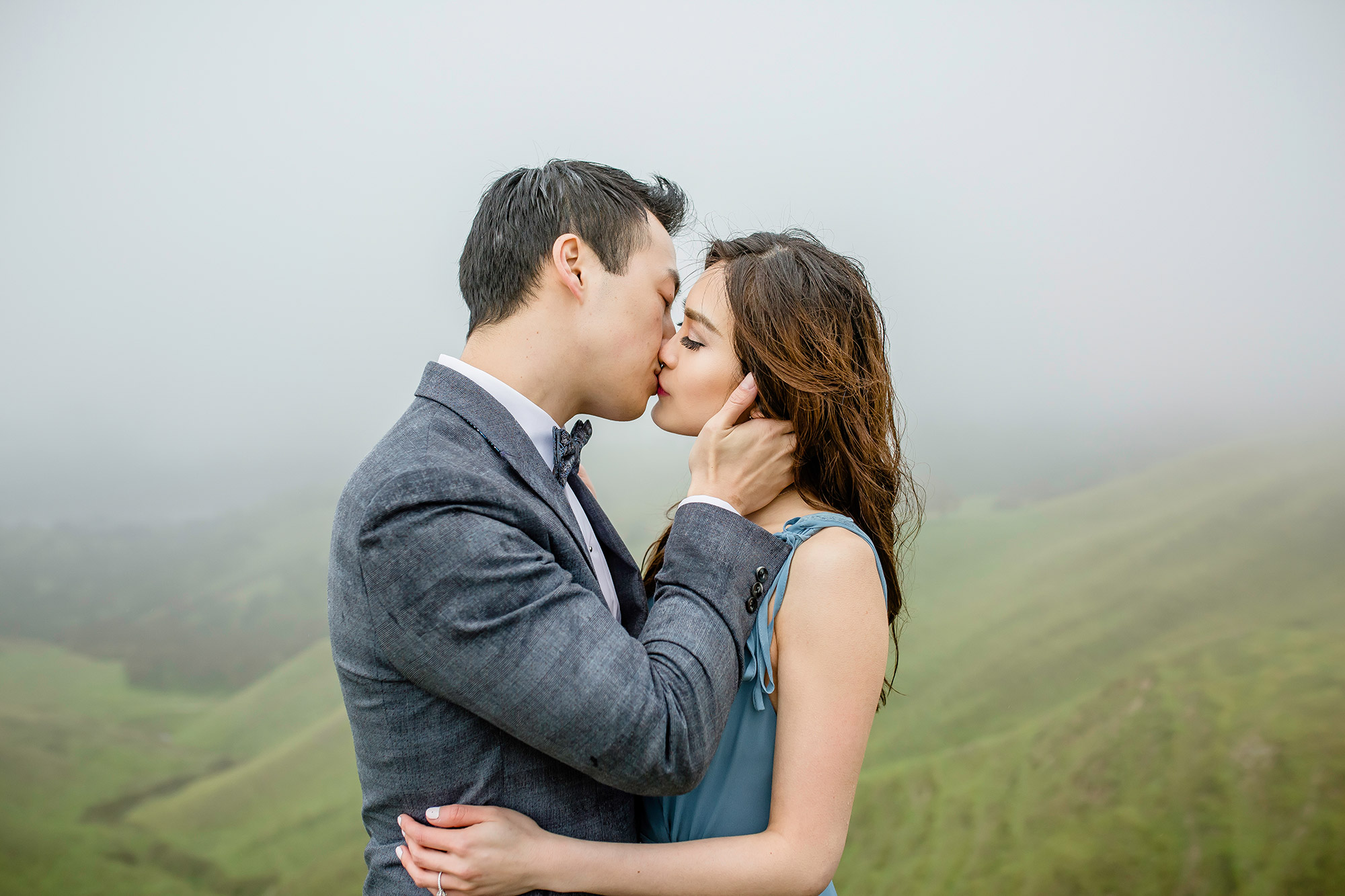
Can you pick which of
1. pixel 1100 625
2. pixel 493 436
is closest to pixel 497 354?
pixel 493 436

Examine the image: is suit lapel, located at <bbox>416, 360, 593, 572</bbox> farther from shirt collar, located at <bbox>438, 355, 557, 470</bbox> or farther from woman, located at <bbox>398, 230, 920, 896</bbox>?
woman, located at <bbox>398, 230, 920, 896</bbox>

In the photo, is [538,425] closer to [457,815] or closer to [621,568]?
[621,568]

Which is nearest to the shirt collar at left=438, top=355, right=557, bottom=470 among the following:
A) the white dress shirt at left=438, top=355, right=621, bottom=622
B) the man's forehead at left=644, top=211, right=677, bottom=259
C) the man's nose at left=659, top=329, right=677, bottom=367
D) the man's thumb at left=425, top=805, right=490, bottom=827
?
the white dress shirt at left=438, top=355, right=621, bottom=622

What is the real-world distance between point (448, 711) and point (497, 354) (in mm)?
553

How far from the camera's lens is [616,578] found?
57.3 inches

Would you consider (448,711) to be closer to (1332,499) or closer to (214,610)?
(214,610)

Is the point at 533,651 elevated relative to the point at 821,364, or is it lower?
lower

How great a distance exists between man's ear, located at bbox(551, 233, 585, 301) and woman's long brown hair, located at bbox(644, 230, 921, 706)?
10.4 inches

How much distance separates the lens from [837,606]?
1.29 meters

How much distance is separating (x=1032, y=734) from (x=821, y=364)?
2.02 metres

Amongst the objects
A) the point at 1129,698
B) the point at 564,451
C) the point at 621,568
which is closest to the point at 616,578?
the point at 621,568

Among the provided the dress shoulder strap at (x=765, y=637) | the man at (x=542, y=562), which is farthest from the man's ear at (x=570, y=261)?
the dress shoulder strap at (x=765, y=637)

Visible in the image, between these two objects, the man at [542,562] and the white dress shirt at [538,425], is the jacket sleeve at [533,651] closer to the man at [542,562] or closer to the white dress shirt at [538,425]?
the man at [542,562]

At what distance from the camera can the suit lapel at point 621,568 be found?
4.64 ft
